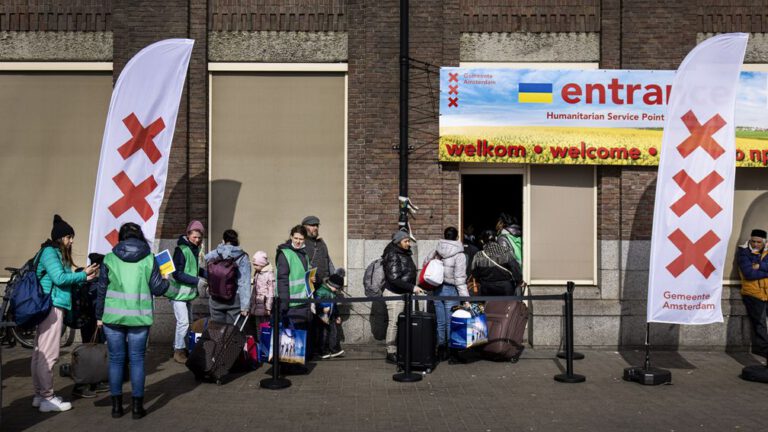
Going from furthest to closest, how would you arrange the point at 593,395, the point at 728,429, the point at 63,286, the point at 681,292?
the point at 681,292
the point at 593,395
the point at 63,286
the point at 728,429

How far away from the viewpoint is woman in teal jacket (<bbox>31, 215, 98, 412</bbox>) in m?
7.56

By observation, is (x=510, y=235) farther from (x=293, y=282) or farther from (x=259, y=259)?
(x=259, y=259)

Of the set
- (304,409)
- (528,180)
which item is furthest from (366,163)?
(304,409)

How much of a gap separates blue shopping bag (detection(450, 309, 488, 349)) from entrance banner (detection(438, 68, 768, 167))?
8.42 ft

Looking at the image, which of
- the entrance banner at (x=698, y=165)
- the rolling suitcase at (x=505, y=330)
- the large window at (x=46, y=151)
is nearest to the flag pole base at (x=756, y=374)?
the entrance banner at (x=698, y=165)

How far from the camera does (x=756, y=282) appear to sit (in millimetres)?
10422

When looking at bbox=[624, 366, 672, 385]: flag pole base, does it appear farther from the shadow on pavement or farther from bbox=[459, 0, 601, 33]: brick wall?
bbox=[459, 0, 601, 33]: brick wall

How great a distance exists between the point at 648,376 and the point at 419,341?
8.84 ft

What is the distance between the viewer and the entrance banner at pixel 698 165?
888 centimetres

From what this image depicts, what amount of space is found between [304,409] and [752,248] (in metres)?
6.76

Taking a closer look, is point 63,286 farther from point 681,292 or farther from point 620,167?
point 620,167

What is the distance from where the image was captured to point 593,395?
837cm

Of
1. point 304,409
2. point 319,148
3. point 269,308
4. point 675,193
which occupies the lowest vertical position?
point 304,409

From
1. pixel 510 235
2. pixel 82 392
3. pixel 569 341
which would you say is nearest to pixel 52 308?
pixel 82 392
